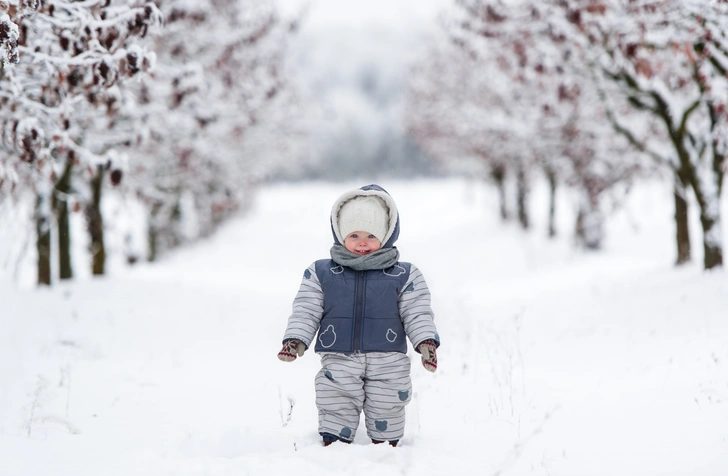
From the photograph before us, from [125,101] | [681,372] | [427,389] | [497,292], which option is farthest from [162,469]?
[497,292]

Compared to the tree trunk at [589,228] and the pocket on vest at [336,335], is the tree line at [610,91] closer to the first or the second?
the tree trunk at [589,228]

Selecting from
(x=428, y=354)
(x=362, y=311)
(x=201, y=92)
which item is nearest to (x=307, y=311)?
(x=362, y=311)

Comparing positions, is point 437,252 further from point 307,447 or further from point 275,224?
point 307,447

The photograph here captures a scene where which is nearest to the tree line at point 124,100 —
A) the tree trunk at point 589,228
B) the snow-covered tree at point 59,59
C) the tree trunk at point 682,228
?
the snow-covered tree at point 59,59

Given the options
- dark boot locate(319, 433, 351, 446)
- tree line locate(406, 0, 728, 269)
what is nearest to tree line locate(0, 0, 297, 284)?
dark boot locate(319, 433, 351, 446)

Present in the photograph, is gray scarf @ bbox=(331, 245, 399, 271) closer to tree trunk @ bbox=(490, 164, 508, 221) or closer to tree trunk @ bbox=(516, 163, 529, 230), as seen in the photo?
tree trunk @ bbox=(516, 163, 529, 230)

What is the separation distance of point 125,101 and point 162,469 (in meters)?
4.97

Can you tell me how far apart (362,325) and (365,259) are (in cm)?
40

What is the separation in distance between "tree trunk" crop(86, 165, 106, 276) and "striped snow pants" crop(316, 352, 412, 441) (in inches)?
321

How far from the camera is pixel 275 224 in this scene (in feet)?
102

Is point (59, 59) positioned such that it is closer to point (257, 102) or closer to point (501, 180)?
point (257, 102)

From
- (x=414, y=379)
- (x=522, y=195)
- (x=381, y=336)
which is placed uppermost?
(x=522, y=195)

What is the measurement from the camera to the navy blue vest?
12.1 feet

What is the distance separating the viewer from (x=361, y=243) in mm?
3811
